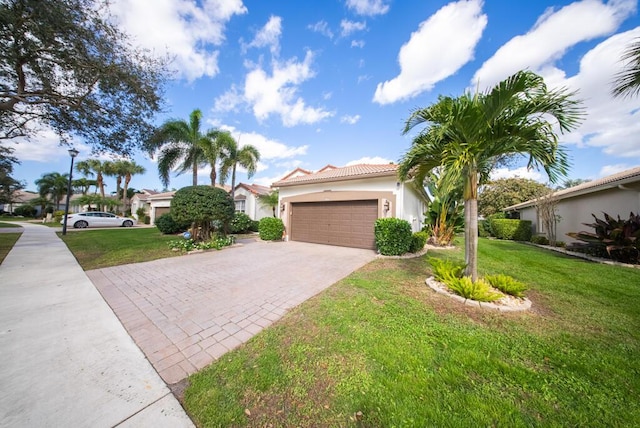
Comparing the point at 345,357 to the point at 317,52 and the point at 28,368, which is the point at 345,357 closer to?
the point at 28,368

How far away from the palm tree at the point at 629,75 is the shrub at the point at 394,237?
18.8 feet

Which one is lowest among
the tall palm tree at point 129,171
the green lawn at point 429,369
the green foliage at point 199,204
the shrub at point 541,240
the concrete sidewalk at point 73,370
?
the concrete sidewalk at point 73,370

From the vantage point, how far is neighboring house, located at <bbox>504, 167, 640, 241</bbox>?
8.67m

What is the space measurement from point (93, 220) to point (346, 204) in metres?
23.5

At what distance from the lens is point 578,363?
7.86 feet

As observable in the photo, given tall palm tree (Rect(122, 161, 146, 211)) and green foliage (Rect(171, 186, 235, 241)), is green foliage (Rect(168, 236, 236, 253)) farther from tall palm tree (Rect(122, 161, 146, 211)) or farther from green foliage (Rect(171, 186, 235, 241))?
tall palm tree (Rect(122, 161, 146, 211))

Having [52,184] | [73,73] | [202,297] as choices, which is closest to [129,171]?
[52,184]

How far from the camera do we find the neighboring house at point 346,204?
9.31 m

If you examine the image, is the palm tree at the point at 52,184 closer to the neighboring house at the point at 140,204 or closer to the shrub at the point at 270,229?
the neighboring house at the point at 140,204

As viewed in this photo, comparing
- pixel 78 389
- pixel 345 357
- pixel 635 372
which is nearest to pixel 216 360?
pixel 78 389

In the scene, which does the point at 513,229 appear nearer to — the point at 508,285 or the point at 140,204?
the point at 508,285

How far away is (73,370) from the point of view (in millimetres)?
2316

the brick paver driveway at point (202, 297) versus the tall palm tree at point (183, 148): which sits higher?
the tall palm tree at point (183, 148)

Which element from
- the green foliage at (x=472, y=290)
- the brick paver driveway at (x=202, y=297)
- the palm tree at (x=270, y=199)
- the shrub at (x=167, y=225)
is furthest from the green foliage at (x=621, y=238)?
the shrub at (x=167, y=225)
